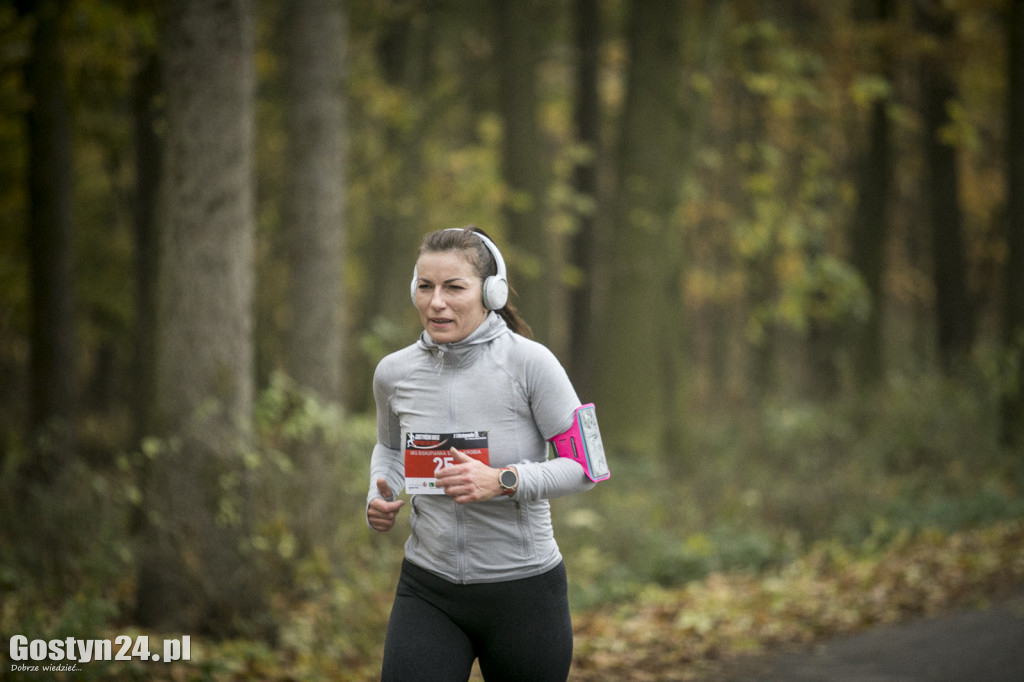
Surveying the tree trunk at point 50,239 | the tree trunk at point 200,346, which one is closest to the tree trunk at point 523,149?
the tree trunk at point 50,239

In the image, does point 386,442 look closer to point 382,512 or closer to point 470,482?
point 382,512

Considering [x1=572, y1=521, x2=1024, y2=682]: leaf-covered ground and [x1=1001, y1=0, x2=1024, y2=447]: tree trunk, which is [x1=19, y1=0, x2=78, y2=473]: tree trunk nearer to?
[x1=572, y1=521, x2=1024, y2=682]: leaf-covered ground

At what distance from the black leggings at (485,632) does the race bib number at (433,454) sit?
332 mm

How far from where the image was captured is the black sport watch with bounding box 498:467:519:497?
321 cm

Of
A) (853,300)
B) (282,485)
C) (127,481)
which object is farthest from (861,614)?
(853,300)

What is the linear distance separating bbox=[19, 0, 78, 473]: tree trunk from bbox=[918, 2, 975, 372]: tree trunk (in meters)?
13.7

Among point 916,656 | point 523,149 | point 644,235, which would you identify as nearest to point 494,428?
point 916,656

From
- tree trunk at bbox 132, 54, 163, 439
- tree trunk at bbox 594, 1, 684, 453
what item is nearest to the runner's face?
tree trunk at bbox 132, 54, 163, 439

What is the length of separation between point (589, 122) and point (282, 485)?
12491 mm

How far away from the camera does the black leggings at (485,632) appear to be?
335cm

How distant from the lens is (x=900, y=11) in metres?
16.9

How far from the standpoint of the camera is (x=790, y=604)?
8.05 metres

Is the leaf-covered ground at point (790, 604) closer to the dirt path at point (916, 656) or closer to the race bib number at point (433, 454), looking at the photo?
the dirt path at point (916, 656)

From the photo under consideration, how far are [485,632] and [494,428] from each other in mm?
689
